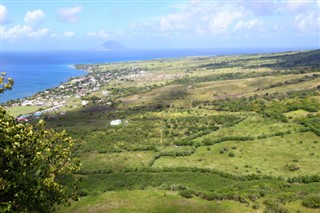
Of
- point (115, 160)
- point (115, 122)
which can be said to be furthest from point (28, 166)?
point (115, 122)

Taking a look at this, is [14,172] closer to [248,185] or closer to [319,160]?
[248,185]

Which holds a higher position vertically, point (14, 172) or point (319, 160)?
point (14, 172)

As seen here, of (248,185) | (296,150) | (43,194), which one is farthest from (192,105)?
(43,194)

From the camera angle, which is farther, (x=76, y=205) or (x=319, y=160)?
(x=319, y=160)

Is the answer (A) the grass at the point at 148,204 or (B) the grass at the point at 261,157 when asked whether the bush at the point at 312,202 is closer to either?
(A) the grass at the point at 148,204

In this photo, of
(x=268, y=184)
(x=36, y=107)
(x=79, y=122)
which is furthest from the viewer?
(x=36, y=107)
